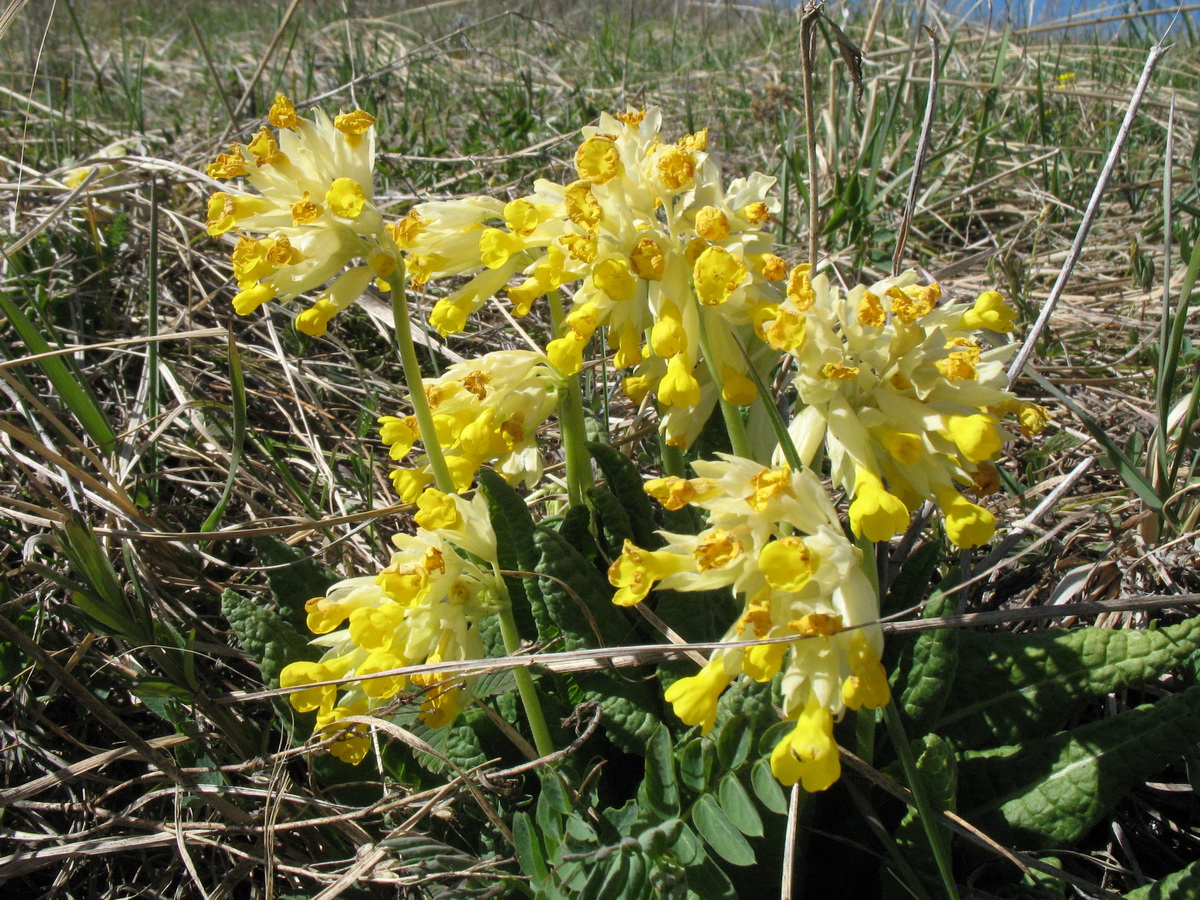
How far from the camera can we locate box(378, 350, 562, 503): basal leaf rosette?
6.35 feet

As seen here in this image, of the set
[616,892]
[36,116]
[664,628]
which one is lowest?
[616,892]

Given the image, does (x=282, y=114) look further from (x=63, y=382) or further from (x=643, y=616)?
(x=643, y=616)

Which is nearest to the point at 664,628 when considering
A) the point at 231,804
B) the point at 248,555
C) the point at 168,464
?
the point at 231,804

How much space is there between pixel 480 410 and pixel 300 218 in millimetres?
529

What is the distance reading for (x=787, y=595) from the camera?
1452mm

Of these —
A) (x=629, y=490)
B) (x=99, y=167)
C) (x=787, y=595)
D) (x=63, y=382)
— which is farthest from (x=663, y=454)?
(x=99, y=167)

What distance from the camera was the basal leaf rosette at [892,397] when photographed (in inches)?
58.2

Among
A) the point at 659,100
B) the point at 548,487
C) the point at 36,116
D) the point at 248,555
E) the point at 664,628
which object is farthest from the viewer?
the point at 659,100

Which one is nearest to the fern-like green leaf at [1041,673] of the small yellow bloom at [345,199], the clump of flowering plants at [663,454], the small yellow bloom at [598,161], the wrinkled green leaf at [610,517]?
the clump of flowering plants at [663,454]

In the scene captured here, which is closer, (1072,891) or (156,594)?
(1072,891)

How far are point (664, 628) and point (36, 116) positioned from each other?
4.71 meters

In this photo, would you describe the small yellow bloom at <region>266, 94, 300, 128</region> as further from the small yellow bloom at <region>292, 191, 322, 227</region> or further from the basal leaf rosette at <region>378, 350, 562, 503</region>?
the basal leaf rosette at <region>378, 350, 562, 503</region>

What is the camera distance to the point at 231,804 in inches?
76.0

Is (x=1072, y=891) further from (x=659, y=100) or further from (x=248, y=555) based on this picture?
(x=659, y=100)
